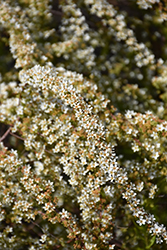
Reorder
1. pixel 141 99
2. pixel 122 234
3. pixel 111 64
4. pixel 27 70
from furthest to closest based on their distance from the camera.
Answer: pixel 111 64
pixel 141 99
pixel 122 234
pixel 27 70

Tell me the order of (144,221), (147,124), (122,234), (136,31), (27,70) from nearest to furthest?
(144,221) → (147,124) → (27,70) → (122,234) → (136,31)

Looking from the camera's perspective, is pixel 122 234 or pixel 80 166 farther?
pixel 122 234

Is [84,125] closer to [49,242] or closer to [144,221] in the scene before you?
[144,221]

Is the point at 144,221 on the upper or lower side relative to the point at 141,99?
lower

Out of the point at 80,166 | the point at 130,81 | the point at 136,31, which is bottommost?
the point at 80,166

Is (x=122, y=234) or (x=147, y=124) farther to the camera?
(x=122, y=234)

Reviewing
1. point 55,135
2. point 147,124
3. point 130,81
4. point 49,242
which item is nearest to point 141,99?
point 130,81

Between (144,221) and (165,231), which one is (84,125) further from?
(165,231)

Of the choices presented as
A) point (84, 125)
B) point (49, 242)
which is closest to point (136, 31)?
point (84, 125)

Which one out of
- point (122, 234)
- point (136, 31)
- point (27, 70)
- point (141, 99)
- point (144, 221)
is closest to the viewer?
point (144, 221)
